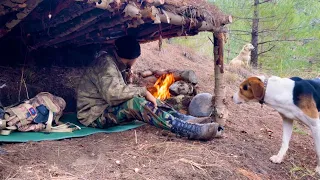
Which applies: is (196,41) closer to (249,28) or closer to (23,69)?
(249,28)

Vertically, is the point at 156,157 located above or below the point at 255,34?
below

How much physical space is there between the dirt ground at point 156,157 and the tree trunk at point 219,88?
0.73 ft

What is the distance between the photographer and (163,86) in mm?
6523

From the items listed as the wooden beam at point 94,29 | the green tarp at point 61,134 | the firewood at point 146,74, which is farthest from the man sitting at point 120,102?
the firewood at point 146,74

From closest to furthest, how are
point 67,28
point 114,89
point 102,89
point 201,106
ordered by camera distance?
point 114,89
point 102,89
point 67,28
point 201,106

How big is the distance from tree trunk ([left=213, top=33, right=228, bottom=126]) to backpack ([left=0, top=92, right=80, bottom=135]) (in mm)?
2116

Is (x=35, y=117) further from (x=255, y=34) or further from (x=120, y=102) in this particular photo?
(x=255, y=34)

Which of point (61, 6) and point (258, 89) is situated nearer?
point (61, 6)

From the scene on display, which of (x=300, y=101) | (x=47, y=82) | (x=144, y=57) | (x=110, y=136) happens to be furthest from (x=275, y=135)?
(x=144, y=57)

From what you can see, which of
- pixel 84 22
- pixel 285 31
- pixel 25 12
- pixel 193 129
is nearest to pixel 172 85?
pixel 193 129

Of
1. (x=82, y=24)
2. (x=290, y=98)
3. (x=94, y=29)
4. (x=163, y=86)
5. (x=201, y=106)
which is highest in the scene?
(x=82, y=24)

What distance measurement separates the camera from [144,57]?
1008 centimetres

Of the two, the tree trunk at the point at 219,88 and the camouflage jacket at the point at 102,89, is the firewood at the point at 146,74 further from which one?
the camouflage jacket at the point at 102,89

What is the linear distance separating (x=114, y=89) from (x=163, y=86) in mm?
2395
